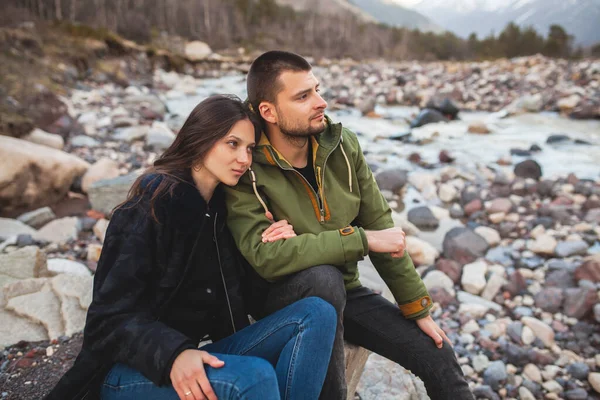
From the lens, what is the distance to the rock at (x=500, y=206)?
5.18 meters

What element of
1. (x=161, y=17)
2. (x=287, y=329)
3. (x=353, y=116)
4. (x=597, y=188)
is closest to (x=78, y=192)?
(x=287, y=329)

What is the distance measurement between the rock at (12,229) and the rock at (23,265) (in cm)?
107

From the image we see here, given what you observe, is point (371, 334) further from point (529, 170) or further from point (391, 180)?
point (529, 170)

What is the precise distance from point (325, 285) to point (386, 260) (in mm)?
450

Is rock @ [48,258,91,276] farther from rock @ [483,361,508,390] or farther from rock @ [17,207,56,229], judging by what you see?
rock @ [483,361,508,390]

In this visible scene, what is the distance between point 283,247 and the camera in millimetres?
1739

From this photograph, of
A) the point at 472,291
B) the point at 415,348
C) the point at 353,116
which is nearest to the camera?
the point at 415,348

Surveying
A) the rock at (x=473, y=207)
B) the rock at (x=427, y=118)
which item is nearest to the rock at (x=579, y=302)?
the rock at (x=473, y=207)

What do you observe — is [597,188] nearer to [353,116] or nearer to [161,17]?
[353,116]

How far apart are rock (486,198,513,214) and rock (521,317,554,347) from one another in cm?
217

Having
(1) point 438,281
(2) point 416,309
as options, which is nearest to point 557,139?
(1) point 438,281

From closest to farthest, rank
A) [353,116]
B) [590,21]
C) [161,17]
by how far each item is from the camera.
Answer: [353,116] → [161,17] → [590,21]

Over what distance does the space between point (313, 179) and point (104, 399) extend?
123 cm

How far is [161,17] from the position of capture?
33906 millimetres
